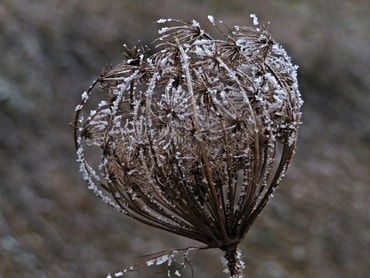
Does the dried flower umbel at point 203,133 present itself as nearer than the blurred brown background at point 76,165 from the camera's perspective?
Yes

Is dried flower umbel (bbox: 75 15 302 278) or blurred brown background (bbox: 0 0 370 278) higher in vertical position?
blurred brown background (bbox: 0 0 370 278)

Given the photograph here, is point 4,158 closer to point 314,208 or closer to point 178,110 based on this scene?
point 314,208

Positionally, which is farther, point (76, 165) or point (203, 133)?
point (76, 165)

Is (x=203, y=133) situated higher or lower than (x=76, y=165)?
lower

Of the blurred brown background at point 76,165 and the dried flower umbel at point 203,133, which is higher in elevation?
the blurred brown background at point 76,165
